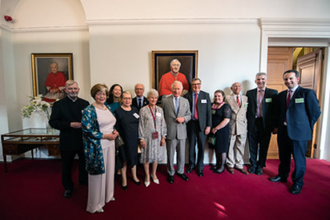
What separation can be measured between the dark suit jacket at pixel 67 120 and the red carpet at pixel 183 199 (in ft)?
3.07

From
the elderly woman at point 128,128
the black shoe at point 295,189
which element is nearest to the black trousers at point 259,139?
the black shoe at point 295,189

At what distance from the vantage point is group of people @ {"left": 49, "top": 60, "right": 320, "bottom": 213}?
197 cm

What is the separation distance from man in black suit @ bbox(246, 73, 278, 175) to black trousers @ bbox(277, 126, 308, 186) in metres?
0.30

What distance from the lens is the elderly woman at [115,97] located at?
2799mm

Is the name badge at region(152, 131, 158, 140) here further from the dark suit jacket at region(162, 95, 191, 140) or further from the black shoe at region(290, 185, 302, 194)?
the black shoe at region(290, 185, 302, 194)

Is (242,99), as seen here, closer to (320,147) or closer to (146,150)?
(146,150)

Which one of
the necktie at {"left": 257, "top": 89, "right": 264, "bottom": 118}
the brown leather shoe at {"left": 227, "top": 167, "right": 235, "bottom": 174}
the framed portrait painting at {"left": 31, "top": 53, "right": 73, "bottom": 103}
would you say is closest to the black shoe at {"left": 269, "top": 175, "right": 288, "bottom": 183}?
the brown leather shoe at {"left": 227, "top": 167, "right": 235, "bottom": 174}

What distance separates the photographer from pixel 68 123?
7.38 ft

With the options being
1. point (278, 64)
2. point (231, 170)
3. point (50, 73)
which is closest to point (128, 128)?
point (231, 170)

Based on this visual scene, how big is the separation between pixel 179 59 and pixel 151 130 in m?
1.90

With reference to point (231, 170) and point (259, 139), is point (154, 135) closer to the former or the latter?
point (231, 170)

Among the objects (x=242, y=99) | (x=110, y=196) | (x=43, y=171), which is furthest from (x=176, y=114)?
(x=43, y=171)

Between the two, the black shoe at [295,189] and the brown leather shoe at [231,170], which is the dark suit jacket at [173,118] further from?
the black shoe at [295,189]

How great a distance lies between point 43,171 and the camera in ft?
10.9
